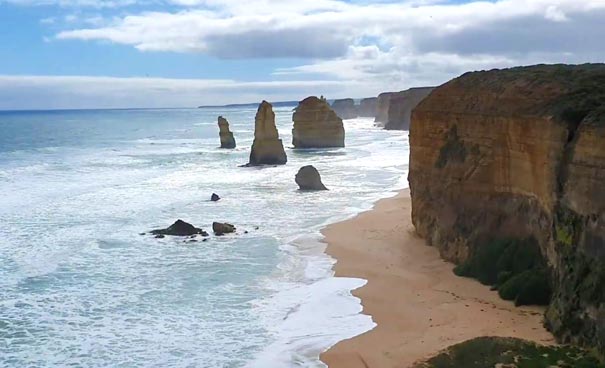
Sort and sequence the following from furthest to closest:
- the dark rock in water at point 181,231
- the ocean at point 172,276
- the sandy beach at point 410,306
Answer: the dark rock in water at point 181,231 → the ocean at point 172,276 → the sandy beach at point 410,306

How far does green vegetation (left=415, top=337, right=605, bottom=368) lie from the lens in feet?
46.2

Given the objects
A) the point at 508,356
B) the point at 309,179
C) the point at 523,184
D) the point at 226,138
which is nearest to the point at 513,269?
the point at 523,184

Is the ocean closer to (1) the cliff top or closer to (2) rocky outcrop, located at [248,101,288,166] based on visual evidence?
(1) the cliff top

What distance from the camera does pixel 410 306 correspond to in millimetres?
19641

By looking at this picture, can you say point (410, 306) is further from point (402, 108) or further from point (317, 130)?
point (402, 108)

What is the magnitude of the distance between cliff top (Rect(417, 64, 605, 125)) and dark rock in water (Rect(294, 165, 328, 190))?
1776 cm

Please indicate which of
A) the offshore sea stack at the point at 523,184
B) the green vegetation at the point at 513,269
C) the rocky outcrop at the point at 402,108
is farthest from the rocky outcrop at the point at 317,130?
the green vegetation at the point at 513,269

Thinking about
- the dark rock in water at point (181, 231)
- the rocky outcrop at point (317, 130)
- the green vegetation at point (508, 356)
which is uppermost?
the rocky outcrop at point (317, 130)

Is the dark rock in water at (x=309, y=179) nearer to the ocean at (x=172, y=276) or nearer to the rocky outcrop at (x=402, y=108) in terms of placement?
the ocean at (x=172, y=276)

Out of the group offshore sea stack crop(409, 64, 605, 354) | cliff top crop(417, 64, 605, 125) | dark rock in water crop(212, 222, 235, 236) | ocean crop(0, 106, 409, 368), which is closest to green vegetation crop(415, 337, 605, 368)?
offshore sea stack crop(409, 64, 605, 354)

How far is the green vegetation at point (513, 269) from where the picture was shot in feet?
60.8

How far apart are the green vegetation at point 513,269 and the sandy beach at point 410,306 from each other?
33 centimetres

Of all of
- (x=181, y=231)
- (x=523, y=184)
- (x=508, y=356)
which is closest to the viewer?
(x=508, y=356)

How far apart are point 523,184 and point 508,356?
7.49 meters
